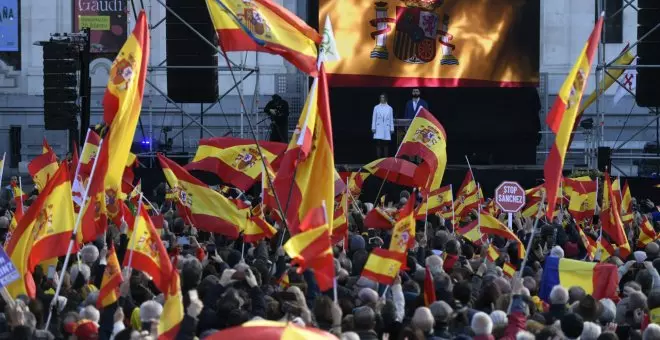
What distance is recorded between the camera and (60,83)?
78.8 feet

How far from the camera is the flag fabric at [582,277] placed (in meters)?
12.1

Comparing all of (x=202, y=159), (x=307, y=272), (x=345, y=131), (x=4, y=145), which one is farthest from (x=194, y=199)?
(x=4, y=145)

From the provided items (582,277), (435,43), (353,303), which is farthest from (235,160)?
(435,43)

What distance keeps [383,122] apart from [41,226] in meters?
14.8

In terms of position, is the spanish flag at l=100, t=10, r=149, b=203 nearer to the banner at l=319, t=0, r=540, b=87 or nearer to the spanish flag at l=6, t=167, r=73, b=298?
the spanish flag at l=6, t=167, r=73, b=298

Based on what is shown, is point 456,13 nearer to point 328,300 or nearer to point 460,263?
point 460,263

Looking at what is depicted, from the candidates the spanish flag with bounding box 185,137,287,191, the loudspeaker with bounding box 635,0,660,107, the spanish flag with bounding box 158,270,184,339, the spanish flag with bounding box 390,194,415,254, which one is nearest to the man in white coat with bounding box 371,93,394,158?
the loudspeaker with bounding box 635,0,660,107

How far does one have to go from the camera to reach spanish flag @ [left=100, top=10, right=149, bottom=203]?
1179 centimetres

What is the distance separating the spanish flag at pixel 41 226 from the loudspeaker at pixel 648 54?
1461 centimetres

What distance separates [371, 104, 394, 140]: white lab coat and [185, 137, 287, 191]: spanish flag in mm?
8020

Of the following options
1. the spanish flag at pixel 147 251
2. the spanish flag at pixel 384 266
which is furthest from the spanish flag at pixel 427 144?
the spanish flag at pixel 147 251

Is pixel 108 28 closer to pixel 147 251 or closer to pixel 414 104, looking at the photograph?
pixel 414 104

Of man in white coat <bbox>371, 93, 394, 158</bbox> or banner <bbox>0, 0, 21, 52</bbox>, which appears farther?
banner <bbox>0, 0, 21, 52</bbox>

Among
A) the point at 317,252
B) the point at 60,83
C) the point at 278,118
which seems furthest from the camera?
the point at 278,118
